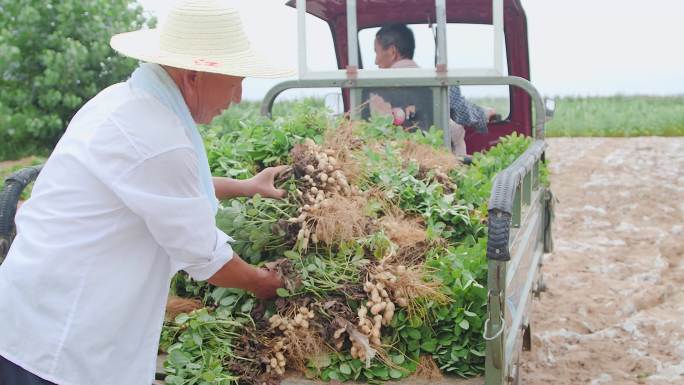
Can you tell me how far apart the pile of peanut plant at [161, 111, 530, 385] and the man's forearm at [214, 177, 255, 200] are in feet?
0.18

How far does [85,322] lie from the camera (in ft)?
6.08

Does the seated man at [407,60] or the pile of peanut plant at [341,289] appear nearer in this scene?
→ the pile of peanut plant at [341,289]

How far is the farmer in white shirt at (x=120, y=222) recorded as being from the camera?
5.94ft

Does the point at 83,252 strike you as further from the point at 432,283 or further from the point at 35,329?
the point at 432,283

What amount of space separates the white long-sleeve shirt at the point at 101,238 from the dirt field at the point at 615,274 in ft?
10.3

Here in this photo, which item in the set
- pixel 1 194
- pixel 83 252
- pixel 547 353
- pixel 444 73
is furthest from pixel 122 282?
pixel 547 353

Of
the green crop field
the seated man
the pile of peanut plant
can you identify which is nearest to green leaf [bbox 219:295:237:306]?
the pile of peanut plant

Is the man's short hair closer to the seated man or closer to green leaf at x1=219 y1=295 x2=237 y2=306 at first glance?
the seated man

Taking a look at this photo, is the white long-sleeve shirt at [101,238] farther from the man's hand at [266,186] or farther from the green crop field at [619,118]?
the green crop field at [619,118]

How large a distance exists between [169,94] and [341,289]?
0.85 m

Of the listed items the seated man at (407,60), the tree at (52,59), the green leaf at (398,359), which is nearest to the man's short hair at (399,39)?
the seated man at (407,60)

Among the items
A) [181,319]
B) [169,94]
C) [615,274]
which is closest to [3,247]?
[181,319]

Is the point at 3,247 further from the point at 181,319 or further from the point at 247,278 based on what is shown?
the point at 247,278

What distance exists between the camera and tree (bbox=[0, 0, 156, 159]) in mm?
10328
